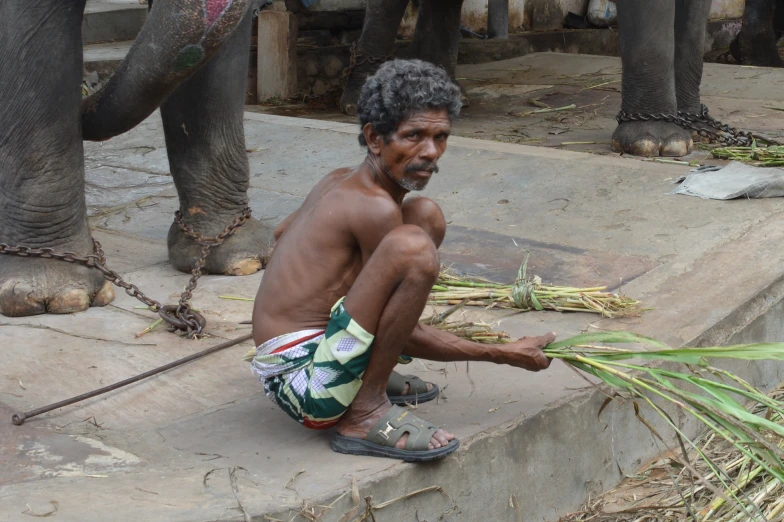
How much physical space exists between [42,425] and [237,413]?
486mm

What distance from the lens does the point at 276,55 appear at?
796 centimetres

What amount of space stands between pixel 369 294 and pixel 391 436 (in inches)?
13.1

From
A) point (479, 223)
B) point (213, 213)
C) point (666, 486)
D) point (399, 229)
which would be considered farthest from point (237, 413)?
point (479, 223)

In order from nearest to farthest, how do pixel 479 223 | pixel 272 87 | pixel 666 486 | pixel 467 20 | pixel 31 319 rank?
pixel 666 486
pixel 31 319
pixel 479 223
pixel 272 87
pixel 467 20

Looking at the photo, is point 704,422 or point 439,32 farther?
point 439,32

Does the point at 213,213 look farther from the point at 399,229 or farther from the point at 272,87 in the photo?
the point at 272,87

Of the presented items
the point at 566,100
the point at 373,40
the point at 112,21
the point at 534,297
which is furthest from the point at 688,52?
the point at 112,21

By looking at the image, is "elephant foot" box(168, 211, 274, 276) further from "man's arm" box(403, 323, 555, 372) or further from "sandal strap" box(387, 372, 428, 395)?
"man's arm" box(403, 323, 555, 372)

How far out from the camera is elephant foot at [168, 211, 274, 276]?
13.4ft

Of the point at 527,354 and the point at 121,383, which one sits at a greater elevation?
the point at 527,354

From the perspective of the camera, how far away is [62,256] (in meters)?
3.66

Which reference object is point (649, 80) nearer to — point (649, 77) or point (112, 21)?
point (649, 77)

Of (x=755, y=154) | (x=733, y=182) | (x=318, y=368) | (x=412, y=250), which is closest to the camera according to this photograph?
(x=412, y=250)

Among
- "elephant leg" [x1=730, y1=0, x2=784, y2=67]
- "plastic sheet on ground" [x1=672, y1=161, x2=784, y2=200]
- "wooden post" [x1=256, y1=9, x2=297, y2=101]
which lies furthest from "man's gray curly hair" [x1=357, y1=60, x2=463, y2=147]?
"elephant leg" [x1=730, y1=0, x2=784, y2=67]
